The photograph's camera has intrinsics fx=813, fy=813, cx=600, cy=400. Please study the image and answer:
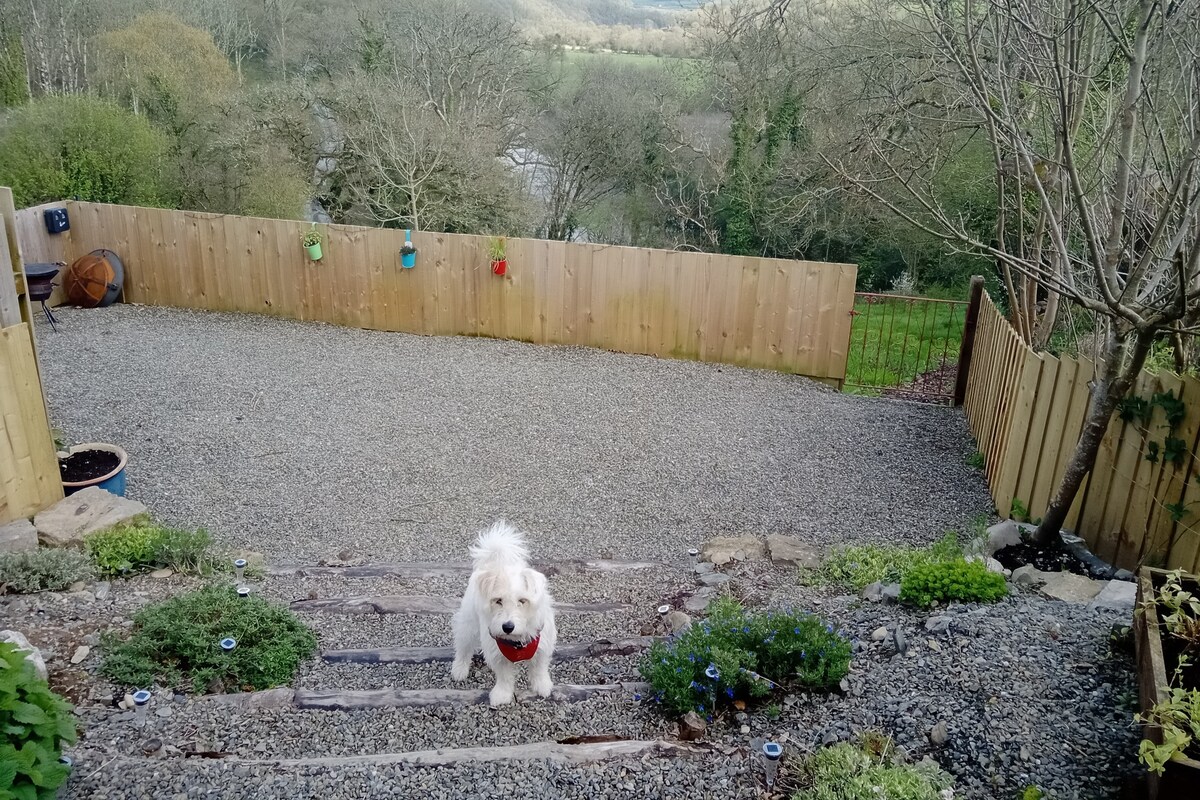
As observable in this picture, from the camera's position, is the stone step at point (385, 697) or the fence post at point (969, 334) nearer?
the stone step at point (385, 697)

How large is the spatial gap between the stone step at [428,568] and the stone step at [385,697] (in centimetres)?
153

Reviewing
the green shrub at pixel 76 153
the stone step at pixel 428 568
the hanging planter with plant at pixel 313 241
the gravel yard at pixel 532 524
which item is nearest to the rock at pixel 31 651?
the gravel yard at pixel 532 524

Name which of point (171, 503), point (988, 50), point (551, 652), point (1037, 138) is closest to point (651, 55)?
point (1037, 138)

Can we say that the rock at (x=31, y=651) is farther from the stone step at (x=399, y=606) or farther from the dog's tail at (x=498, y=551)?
the dog's tail at (x=498, y=551)

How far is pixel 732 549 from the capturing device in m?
5.57

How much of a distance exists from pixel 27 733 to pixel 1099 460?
545cm

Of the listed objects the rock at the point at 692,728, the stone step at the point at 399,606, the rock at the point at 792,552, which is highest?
the rock at the point at 692,728

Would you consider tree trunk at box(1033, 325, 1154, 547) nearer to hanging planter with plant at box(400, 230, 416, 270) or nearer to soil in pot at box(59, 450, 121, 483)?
soil in pot at box(59, 450, 121, 483)

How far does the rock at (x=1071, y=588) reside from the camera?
408 centimetres

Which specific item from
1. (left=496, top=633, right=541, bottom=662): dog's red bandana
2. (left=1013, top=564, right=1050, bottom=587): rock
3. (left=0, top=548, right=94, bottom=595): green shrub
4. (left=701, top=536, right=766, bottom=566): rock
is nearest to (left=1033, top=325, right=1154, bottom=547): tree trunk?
(left=1013, top=564, right=1050, bottom=587): rock

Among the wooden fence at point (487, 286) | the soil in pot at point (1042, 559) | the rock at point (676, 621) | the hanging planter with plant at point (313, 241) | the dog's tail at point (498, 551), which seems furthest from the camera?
the hanging planter with plant at point (313, 241)

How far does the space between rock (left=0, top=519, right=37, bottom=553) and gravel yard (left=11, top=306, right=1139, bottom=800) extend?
66 centimetres

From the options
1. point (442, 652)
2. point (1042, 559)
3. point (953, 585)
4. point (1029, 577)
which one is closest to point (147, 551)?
point (442, 652)

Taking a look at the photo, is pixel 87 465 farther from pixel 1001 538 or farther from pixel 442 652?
pixel 1001 538
